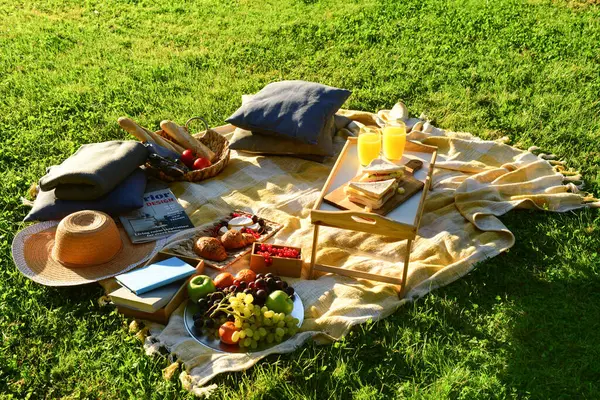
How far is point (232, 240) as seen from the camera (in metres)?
4.41

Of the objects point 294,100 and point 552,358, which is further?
point 294,100

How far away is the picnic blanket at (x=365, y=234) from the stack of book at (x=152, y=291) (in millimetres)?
88

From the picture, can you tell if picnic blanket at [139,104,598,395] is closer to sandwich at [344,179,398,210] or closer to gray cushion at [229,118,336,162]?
gray cushion at [229,118,336,162]

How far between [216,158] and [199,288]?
2029mm

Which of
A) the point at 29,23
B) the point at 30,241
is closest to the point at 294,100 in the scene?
the point at 30,241

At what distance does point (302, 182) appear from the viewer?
17.6 ft

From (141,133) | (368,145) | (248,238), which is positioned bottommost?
(248,238)

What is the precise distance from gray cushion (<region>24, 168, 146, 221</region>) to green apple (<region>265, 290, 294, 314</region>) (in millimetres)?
1641

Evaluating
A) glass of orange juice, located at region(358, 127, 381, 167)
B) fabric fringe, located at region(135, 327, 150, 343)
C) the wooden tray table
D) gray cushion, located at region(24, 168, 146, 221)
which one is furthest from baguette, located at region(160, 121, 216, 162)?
fabric fringe, located at region(135, 327, 150, 343)

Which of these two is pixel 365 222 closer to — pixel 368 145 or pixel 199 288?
pixel 368 145

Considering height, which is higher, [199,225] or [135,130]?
[135,130]

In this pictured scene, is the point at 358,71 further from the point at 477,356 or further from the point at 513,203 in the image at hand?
the point at 477,356

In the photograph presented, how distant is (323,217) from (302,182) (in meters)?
1.49

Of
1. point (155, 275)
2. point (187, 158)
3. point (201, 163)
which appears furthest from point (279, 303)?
point (187, 158)
